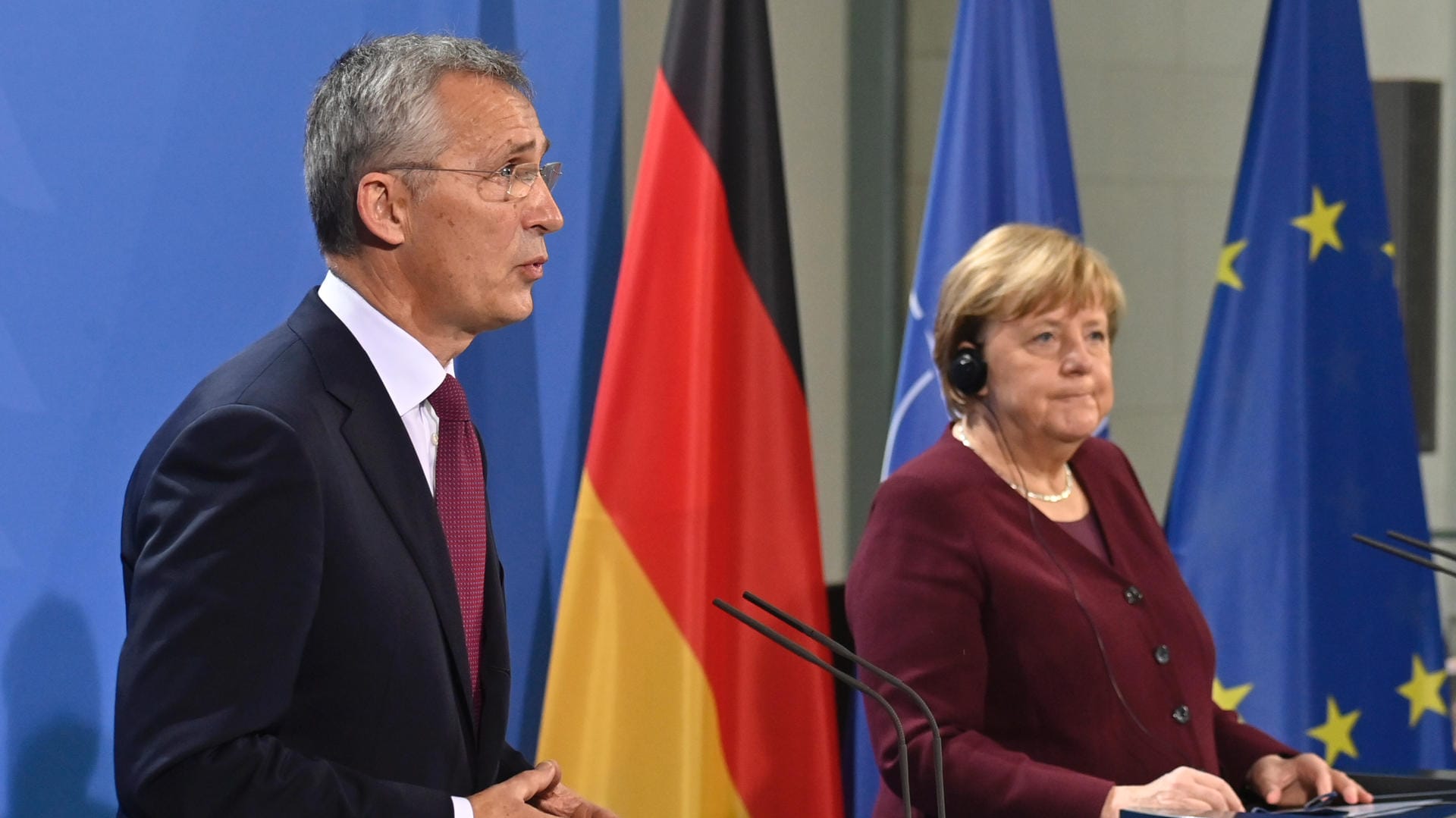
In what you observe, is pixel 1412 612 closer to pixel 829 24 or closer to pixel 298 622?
pixel 829 24

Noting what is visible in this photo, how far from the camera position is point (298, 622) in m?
1.30

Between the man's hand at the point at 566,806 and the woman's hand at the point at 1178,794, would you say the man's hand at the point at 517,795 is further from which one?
the woman's hand at the point at 1178,794

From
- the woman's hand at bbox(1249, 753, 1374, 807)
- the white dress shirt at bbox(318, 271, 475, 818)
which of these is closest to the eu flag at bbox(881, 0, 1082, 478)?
the woman's hand at bbox(1249, 753, 1374, 807)

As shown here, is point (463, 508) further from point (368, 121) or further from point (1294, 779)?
point (1294, 779)

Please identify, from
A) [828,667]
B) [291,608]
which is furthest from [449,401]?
[828,667]

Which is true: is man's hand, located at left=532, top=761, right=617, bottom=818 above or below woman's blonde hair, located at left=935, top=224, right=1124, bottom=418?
below

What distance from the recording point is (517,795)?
4.72 ft

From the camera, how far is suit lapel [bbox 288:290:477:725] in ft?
4.66

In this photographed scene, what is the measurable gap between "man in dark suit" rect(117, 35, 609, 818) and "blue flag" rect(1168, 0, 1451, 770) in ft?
6.15

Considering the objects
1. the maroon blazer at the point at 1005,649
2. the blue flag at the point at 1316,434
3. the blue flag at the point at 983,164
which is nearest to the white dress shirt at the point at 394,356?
the maroon blazer at the point at 1005,649

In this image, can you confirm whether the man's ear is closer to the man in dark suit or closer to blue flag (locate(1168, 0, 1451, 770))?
the man in dark suit

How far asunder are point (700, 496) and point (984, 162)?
899mm

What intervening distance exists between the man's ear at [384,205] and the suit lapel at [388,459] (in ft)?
0.30

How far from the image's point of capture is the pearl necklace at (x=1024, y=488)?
2.25 meters
